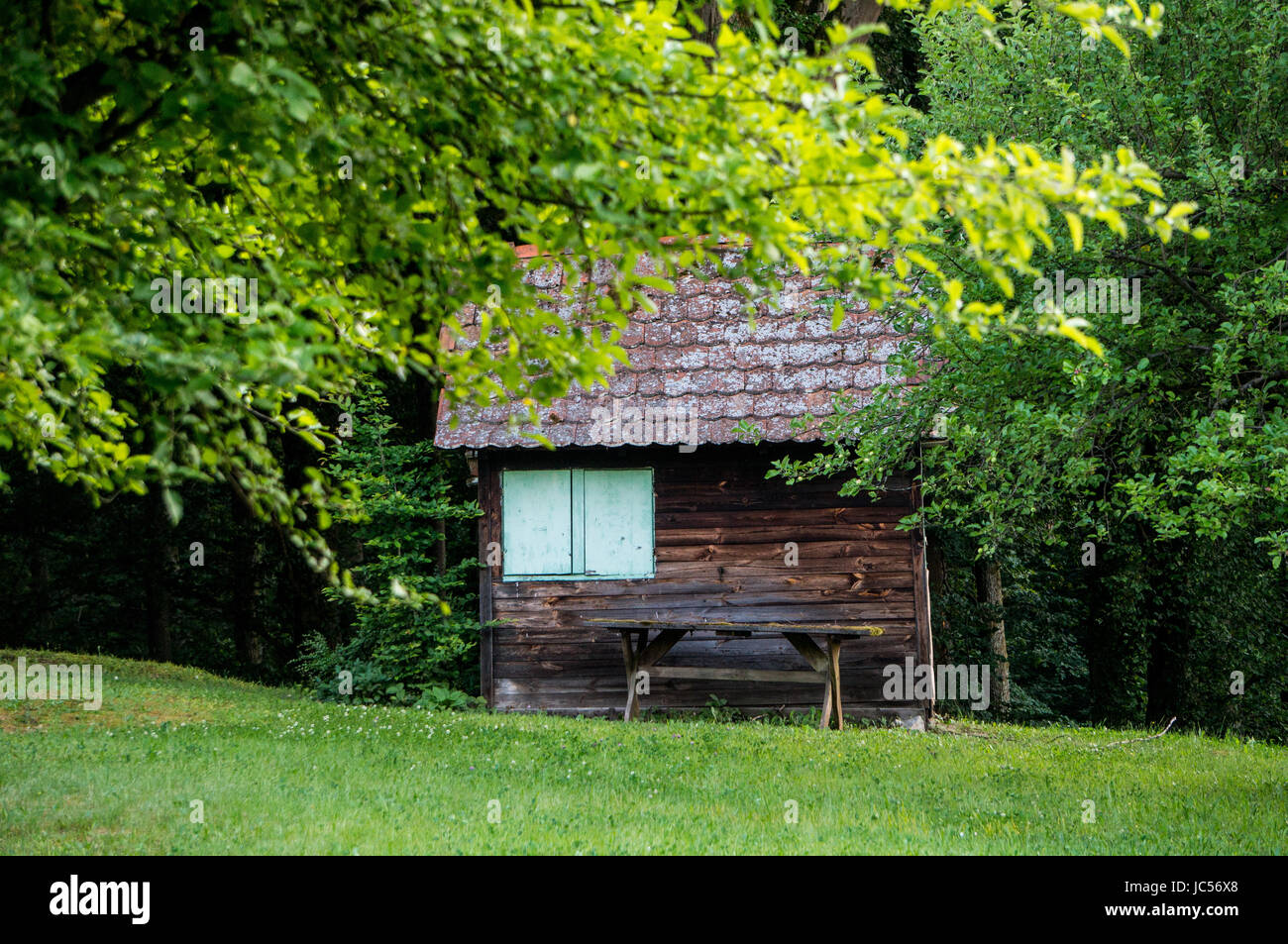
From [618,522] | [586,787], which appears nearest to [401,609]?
[618,522]

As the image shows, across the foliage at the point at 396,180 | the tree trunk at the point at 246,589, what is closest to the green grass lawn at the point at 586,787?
the foliage at the point at 396,180

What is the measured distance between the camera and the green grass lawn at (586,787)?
6.70 meters

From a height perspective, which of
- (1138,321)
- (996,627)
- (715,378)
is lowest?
(996,627)

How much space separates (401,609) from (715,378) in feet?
16.0

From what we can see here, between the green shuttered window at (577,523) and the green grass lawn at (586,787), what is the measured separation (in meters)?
1.91

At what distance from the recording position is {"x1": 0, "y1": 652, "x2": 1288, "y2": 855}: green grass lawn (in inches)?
264

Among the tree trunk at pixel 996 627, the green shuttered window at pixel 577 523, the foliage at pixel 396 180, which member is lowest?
the tree trunk at pixel 996 627

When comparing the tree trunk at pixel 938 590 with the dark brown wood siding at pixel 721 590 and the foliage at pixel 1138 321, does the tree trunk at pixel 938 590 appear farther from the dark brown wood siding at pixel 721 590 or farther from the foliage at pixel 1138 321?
the foliage at pixel 1138 321

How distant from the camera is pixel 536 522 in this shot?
13.6 metres

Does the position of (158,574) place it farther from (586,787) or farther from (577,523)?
(586,787)

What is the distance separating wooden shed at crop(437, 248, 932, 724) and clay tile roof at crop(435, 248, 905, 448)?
1.0 inches

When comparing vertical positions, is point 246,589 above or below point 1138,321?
below

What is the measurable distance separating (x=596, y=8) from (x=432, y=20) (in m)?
0.58

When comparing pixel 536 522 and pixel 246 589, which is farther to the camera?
pixel 246 589
